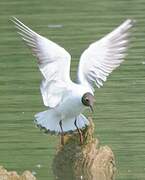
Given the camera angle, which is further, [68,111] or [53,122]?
[68,111]

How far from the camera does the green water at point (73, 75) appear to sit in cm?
1346

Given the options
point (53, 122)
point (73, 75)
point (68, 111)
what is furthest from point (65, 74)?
point (73, 75)

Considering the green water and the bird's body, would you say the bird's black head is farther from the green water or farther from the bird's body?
the green water

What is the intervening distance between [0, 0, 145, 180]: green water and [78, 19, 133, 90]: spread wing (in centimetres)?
92

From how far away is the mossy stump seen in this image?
473 inches

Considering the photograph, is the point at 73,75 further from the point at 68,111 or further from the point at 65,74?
the point at 68,111

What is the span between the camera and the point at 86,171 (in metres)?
12.1

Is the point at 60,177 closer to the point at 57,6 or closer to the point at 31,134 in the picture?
the point at 31,134

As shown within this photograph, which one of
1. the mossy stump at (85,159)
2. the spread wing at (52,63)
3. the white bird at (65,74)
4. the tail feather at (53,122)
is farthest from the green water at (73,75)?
the spread wing at (52,63)

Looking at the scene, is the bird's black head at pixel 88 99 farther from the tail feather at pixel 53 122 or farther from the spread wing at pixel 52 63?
the spread wing at pixel 52 63

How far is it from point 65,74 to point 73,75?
4.31 m

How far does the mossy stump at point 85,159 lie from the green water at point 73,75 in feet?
0.98

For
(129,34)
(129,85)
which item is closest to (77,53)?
(129,85)

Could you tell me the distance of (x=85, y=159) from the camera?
39.5ft
